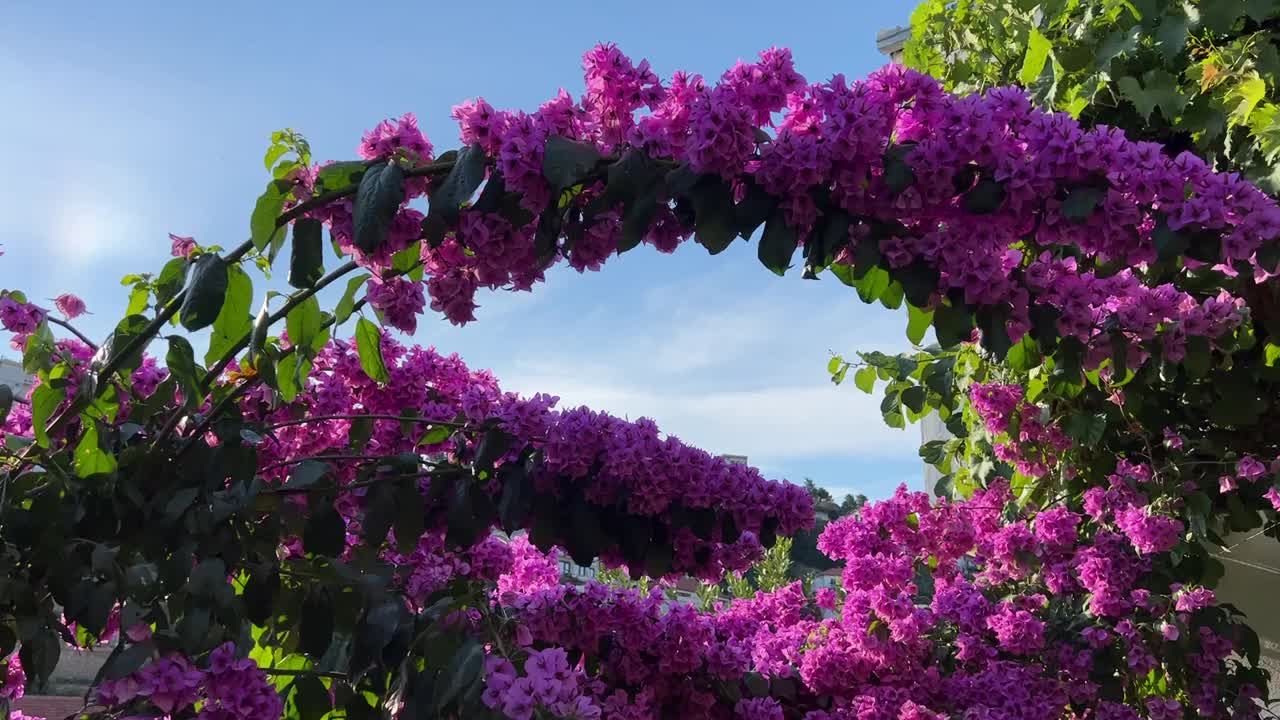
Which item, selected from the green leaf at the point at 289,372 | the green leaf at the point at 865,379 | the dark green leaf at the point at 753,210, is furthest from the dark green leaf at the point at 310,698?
the green leaf at the point at 865,379

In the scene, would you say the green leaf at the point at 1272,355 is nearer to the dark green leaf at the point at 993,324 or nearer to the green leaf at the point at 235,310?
the dark green leaf at the point at 993,324

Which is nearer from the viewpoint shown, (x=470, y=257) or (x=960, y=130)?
(x=960, y=130)

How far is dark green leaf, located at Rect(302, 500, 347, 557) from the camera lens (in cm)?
183

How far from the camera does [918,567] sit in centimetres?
336

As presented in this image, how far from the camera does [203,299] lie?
151 centimetres

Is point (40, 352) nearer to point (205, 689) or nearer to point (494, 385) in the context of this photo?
point (205, 689)

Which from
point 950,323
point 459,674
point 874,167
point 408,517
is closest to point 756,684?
point 408,517

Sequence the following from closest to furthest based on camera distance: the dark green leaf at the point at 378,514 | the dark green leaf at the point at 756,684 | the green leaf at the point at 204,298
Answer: the green leaf at the point at 204,298, the dark green leaf at the point at 378,514, the dark green leaf at the point at 756,684

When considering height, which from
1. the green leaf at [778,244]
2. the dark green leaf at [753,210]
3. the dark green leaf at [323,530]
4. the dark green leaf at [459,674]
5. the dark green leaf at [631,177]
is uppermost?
the dark green leaf at [631,177]

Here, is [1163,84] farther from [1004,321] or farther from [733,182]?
[733,182]

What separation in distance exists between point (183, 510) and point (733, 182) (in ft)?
3.18

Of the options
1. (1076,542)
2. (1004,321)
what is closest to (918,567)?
(1076,542)

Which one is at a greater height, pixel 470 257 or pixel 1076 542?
pixel 470 257

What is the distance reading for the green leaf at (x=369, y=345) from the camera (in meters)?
1.91
